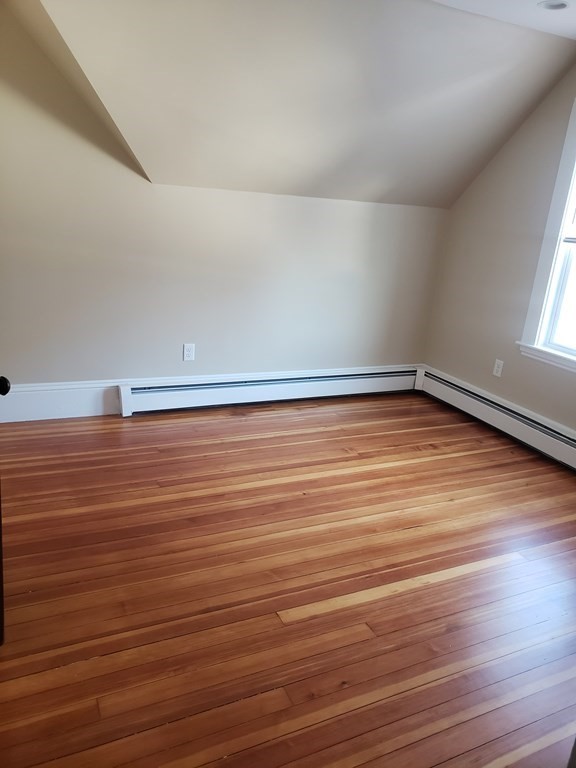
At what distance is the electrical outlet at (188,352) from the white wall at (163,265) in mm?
40

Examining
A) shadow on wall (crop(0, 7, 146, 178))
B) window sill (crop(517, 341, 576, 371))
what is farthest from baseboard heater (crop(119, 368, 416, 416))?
shadow on wall (crop(0, 7, 146, 178))

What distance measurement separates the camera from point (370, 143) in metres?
3.15

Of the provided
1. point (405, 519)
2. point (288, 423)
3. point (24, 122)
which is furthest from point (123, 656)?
point (24, 122)

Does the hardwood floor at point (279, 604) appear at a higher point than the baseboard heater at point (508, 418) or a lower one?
lower

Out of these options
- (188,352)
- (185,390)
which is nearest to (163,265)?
(188,352)

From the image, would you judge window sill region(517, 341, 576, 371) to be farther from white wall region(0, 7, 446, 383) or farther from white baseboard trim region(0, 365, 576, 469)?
white wall region(0, 7, 446, 383)

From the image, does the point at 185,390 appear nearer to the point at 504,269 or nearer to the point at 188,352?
the point at 188,352

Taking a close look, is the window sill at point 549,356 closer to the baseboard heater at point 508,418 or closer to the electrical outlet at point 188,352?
the baseboard heater at point 508,418

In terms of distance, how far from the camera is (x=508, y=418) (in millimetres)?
3416

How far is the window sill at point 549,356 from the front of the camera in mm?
3012

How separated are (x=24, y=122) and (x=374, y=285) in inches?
95.3

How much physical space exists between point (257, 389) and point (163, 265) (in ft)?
3.49

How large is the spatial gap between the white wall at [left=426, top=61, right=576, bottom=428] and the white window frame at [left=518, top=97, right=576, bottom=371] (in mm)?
48

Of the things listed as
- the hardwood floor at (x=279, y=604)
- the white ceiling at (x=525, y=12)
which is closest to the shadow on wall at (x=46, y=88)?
the hardwood floor at (x=279, y=604)
